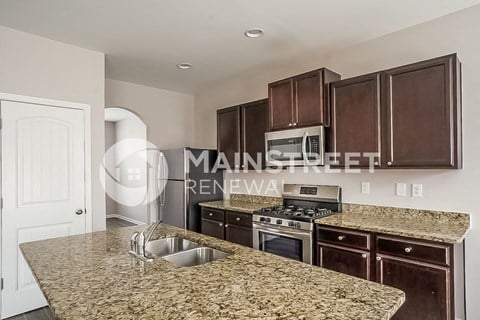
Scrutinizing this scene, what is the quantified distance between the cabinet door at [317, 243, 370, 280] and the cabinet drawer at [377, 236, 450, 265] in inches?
6.6

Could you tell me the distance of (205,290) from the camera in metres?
1.18

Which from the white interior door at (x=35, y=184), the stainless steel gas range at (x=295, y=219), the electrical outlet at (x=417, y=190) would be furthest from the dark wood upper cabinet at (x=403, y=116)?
the white interior door at (x=35, y=184)

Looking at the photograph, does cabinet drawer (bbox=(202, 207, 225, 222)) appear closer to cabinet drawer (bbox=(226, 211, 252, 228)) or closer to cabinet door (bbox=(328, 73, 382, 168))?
cabinet drawer (bbox=(226, 211, 252, 228))

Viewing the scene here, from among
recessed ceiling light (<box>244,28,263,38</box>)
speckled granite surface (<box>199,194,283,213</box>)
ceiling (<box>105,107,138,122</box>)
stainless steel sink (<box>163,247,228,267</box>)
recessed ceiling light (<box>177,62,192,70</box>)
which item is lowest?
stainless steel sink (<box>163,247,228,267</box>)

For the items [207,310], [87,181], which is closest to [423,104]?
[207,310]

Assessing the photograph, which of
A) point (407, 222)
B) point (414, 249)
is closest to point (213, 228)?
point (407, 222)

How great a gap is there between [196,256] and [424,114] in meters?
2.09

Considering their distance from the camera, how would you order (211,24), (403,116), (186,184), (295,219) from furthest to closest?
1. (186,184)
2. (295,219)
3. (211,24)
4. (403,116)

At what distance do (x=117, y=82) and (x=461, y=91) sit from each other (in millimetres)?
4232

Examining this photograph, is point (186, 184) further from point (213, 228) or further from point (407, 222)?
point (407, 222)

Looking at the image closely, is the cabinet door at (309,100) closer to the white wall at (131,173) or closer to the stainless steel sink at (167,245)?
the stainless steel sink at (167,245)

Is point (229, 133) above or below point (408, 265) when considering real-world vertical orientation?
above

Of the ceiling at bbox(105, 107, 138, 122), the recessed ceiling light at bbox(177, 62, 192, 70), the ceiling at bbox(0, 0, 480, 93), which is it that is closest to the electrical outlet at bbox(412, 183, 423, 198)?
the ceiling at bbox(0, 0, 480, 93)

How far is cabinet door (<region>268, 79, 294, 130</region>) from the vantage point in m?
3.18
